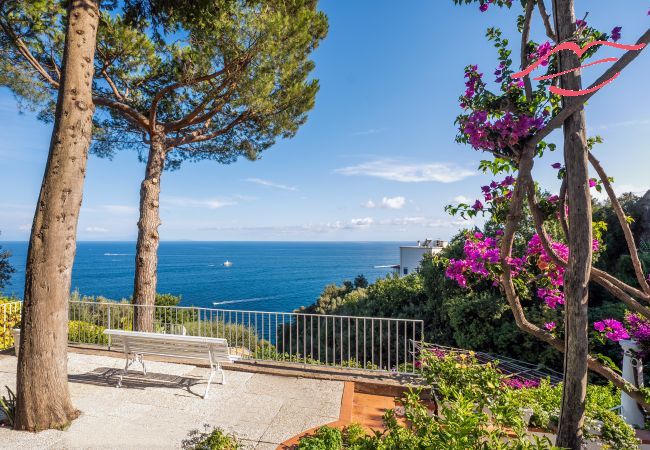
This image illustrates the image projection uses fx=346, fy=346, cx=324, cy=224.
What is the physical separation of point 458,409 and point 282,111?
802 centimetres

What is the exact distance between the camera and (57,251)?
11.7ft

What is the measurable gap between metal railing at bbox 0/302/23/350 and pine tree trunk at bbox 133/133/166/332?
2.04 metres

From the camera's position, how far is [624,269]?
10.6 meters

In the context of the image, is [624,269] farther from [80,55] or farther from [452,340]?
[80,55]

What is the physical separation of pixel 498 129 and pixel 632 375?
3.67 meters

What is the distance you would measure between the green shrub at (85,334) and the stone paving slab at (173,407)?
3.66ft

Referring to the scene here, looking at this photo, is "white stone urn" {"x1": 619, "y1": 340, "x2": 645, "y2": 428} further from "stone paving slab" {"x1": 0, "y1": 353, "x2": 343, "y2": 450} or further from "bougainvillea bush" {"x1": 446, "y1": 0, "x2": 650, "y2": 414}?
"stone paving slab" {"x1": 0, "y1": 353, "x2": 343, "y2": 450}

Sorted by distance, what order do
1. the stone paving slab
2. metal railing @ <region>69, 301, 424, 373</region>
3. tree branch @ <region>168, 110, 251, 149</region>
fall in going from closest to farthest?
1. the stone paving slab
2. metal railing @ <region>69, 301, 424, 373</region>
3. tree branch @ <region>168, 110, 251, 149</region>

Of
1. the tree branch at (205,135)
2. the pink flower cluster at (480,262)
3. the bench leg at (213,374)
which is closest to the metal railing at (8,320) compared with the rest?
the tree branch at (205,135)

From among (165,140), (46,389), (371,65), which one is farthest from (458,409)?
(371,65)

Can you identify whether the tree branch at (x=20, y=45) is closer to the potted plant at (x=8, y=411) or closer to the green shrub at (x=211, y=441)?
the potted plant at (x=8, y=411)

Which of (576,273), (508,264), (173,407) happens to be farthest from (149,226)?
(576,273)

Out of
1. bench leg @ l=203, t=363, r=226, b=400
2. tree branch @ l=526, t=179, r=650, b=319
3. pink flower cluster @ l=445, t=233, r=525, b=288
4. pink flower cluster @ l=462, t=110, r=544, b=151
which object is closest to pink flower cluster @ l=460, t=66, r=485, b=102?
pink flower cluster @ l=462, t=110, r=544, b=151

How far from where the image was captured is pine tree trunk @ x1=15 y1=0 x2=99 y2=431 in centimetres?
351
